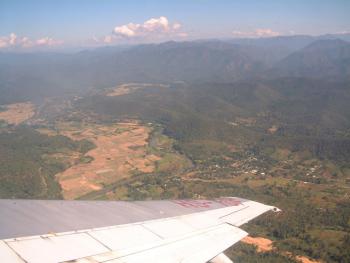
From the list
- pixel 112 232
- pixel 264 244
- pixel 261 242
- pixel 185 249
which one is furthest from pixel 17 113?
pixel 185 249

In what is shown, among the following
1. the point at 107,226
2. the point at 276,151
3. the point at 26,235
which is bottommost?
the point at 276,151

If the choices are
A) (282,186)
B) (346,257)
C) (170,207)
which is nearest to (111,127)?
(282,186)

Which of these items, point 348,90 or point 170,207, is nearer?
point 170,207

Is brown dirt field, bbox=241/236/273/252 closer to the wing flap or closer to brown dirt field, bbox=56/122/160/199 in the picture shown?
brown dirt field, bbox=56/122/160/199

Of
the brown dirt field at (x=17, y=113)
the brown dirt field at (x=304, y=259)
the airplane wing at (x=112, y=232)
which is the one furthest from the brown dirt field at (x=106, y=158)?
the airplane wing at (x=112, y=232)

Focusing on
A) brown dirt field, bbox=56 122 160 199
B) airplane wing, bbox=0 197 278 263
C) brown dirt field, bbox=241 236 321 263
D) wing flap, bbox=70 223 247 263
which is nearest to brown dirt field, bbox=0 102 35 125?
brown dirt field, bbox=56 122 160 199

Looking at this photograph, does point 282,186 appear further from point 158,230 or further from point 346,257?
point 158,230
